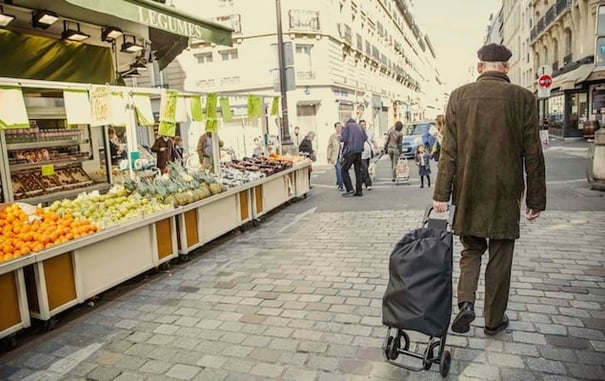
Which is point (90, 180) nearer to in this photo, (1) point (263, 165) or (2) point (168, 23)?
(2) point (168, 23)

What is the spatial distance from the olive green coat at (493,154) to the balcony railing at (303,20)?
82.2 feet

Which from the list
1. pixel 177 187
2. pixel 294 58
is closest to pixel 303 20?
pixel 294 58

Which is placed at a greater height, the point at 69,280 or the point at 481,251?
the point at 481,251

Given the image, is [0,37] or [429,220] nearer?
[429,220]

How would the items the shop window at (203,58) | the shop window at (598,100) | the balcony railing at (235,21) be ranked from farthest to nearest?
the shop window at (203,58) → the balcony railing at (235,21) → the shop window at (598,100)

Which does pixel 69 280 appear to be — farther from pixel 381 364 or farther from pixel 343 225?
pixel 343 225

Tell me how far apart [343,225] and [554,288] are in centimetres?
381

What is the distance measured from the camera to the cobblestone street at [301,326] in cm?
327

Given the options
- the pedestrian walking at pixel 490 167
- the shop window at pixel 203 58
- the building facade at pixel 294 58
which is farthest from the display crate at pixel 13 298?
the shop window at pixel 203 58

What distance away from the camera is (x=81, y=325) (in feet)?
14.0

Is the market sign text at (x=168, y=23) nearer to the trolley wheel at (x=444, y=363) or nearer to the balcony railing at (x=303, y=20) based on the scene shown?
the trolley wheel at (x=444, y=363)

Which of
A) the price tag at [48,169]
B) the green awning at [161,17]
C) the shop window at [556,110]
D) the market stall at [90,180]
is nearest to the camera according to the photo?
the market stall at [90,180]

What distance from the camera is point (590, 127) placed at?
76.4 feet

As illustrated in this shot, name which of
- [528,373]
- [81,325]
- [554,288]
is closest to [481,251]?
[528,373]
